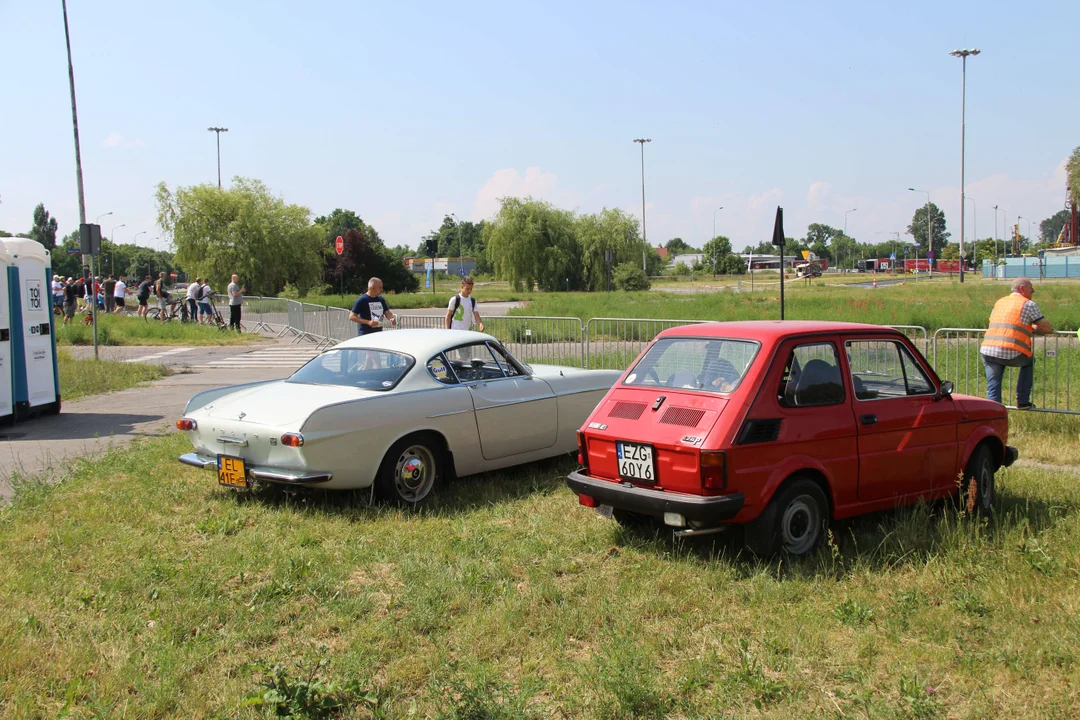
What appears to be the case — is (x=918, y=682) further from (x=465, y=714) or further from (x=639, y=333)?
(x=639, y=333)

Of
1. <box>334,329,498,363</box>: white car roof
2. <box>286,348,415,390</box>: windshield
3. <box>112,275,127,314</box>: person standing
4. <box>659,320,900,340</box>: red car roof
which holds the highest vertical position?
<box>112,275,127,314</box>: person standing

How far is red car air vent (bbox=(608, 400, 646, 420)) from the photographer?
597 cm

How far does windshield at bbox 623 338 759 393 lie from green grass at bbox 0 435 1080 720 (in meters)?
1.12

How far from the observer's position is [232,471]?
695 cm

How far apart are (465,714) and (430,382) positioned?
3.97m

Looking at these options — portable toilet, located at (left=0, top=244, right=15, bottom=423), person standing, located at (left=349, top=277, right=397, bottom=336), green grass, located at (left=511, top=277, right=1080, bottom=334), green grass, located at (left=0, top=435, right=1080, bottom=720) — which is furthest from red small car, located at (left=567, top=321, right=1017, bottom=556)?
green grass, located at (left=511, top=277, right=1080, bottom=334)

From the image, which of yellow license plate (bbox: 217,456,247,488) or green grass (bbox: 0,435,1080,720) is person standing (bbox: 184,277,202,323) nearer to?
green grass (bbox: 0,435,1080,720)

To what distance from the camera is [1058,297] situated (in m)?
32.9

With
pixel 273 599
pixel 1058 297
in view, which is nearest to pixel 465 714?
pixel 273 599

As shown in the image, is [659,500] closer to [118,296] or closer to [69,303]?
[69,303]

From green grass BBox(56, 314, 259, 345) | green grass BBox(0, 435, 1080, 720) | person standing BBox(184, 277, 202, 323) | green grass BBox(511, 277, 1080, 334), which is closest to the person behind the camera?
green grass BBox(0, 435, 1080, 720)

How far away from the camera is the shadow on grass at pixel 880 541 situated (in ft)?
18.3

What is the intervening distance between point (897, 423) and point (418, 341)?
13.1ft

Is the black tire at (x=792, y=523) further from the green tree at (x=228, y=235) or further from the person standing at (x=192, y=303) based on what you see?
the green tree at (x=228, y=235)
